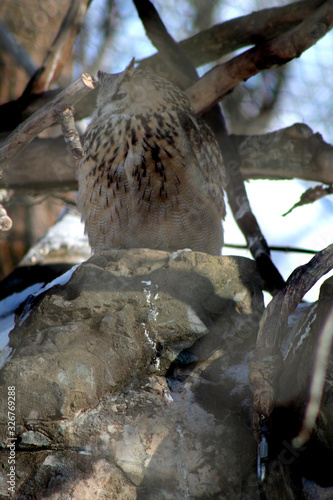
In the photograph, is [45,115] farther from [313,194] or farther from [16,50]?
[16,50]

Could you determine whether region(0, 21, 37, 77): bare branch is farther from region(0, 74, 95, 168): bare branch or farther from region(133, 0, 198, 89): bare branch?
region(0, 74, 95, 168): bare branch

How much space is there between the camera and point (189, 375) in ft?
6.05

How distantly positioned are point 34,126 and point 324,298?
1237mm

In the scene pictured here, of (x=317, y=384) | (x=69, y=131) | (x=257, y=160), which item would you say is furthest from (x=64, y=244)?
(x=317, y=384)

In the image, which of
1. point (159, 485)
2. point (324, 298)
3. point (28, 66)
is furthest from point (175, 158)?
point (28, 66)

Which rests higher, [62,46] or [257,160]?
[62,46]

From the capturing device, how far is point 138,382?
178cm

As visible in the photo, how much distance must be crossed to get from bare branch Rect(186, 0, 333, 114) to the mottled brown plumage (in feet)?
2.14

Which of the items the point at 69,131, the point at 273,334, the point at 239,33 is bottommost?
the point at 273,334

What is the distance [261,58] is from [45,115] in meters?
1.90

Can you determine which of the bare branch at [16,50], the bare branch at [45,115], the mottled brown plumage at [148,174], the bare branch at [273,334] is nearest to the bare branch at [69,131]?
the bare branch at [45,115]

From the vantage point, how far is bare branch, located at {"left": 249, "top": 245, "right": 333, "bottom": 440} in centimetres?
149

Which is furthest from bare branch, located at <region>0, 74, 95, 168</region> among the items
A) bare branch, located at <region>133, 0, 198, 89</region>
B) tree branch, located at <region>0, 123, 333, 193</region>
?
bare branch, located at <region>133, 0, 198, 89</region>

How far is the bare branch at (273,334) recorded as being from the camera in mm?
1490
